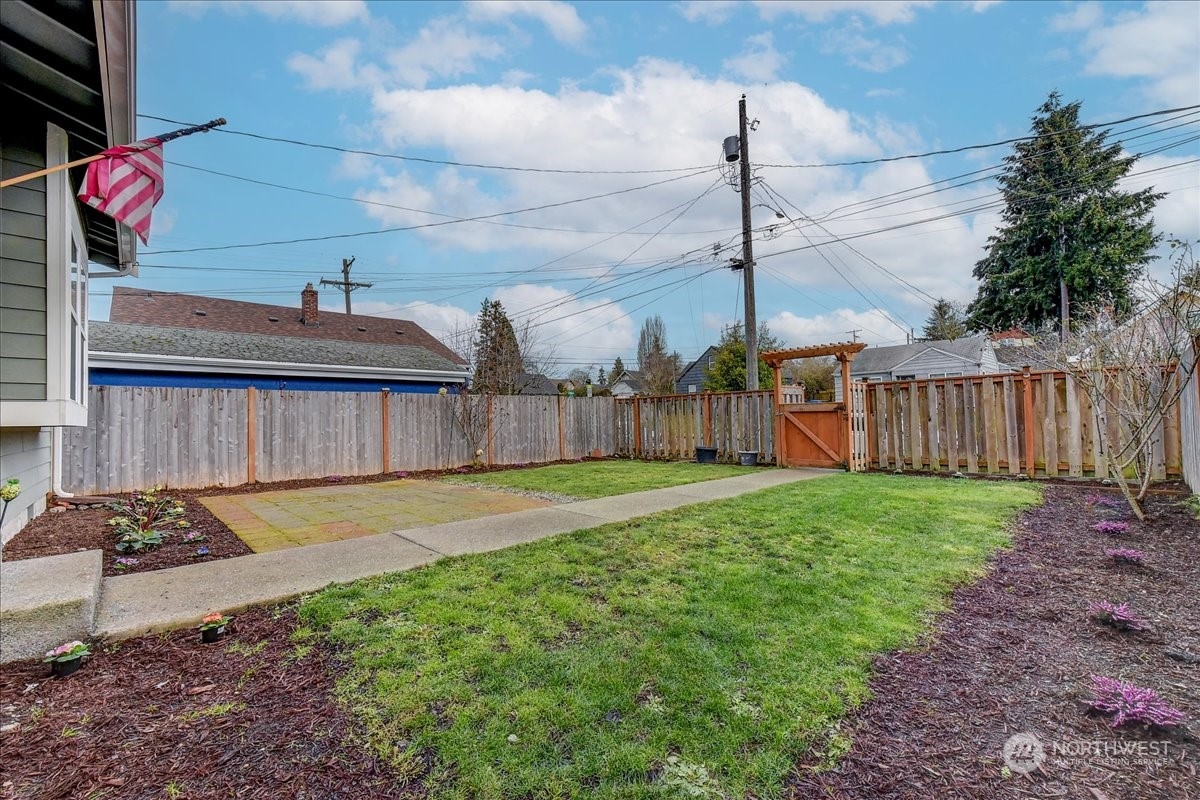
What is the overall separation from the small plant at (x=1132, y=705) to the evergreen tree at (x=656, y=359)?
29431mm

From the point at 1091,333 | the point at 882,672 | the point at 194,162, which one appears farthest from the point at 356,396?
the point at 1091,333

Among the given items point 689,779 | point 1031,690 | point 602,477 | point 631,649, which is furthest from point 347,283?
point 1031,690

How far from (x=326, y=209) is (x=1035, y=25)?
14.3 metres

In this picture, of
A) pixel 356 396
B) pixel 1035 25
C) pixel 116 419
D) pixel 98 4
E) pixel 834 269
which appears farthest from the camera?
→ pixel 834 269

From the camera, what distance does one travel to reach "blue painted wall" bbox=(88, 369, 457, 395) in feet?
38.0

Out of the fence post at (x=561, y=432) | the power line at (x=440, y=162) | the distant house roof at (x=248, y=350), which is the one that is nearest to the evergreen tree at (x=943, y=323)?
the power line at (x=440, y=162)

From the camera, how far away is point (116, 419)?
7.56 m

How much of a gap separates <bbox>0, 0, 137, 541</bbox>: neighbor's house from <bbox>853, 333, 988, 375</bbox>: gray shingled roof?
29.6m

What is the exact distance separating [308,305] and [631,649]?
66.0ft

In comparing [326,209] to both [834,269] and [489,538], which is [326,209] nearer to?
[489,538]

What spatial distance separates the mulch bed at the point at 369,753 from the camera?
67.6 inches

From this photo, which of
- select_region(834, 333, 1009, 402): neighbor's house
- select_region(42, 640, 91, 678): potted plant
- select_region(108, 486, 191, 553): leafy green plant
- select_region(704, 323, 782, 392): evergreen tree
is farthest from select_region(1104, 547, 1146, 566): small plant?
select_region(834, 333, 1009, 402): neighbor's house

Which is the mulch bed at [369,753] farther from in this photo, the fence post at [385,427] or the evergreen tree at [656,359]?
the evergreen tree at [656,359]

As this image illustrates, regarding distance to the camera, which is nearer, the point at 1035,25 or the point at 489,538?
the point at 489,538
